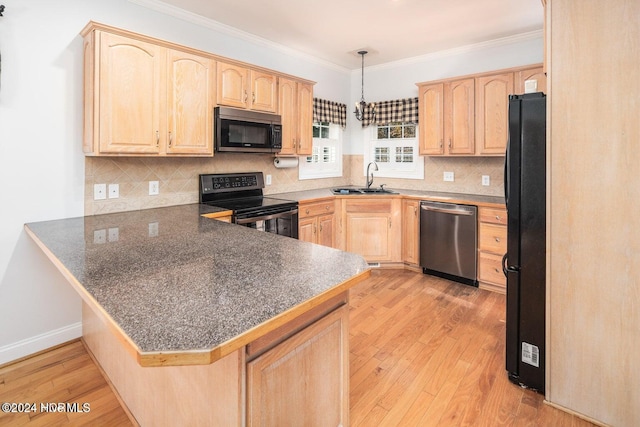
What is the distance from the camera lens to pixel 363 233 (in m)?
4.12

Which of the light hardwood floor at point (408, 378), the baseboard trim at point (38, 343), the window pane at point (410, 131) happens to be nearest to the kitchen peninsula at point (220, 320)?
the light hardwood floor at point (408, 378)

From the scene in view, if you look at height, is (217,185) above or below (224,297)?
above

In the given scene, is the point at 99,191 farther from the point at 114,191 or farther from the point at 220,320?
the point at 220,320

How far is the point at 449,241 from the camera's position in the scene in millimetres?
3684

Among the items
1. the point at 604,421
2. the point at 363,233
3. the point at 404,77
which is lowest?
the point at 604,421

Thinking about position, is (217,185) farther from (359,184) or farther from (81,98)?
(359,184)

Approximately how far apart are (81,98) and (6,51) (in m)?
0.45

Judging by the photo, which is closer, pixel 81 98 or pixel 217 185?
pixel 81 98

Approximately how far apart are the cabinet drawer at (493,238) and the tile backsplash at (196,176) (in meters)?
0.69

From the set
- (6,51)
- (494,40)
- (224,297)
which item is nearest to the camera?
(224,297)

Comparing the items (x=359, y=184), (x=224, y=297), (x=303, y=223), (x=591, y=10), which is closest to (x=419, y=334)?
(x=303, y=223)

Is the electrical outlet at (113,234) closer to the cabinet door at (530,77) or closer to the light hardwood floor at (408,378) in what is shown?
the light hardwood floor at (408,378)

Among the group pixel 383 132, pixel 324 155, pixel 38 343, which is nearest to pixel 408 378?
pixel 38 343

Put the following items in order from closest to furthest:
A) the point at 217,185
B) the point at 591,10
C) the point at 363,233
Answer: the point at 591,10
the point at 217,185
the point at 363,233
